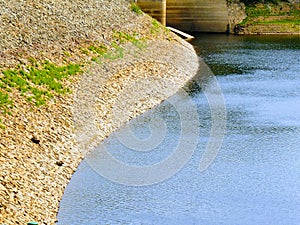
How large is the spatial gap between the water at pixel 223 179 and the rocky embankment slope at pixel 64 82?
0.91 meters

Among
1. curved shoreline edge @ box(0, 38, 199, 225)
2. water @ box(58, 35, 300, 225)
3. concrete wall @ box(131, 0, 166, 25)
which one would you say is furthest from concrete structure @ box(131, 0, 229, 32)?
water @ box(58, 35, 300, 225)

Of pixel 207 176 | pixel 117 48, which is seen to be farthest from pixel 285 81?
pixel 207 176

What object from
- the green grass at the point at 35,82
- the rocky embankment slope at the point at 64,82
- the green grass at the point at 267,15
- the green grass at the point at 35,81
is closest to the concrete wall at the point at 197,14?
the green grass at the point at 267,15

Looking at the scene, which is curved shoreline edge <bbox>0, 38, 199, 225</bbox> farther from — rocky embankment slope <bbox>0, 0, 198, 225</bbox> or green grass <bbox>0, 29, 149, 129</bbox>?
green grass <bbox>0, 29, 149, 129</bbox>

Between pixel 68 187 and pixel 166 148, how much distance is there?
6386 mm

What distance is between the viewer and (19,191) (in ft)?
74.1

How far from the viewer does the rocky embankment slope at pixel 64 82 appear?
2417 centimetres

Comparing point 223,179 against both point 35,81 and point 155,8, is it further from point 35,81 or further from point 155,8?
point 155,8

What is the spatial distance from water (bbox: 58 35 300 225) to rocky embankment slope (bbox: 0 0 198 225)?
914 millimetres

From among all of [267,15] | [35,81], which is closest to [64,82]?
[35,81]

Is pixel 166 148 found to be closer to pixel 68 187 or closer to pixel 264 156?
pixel 264 156

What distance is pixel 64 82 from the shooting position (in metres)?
33.8

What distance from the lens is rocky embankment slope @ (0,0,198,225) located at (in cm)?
2417

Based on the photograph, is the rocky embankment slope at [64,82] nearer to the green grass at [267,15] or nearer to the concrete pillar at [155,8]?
the concrete pillar at [155,8]
